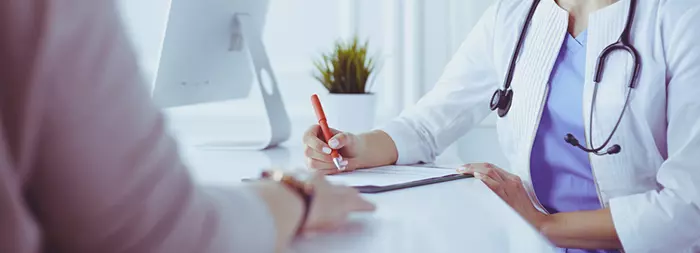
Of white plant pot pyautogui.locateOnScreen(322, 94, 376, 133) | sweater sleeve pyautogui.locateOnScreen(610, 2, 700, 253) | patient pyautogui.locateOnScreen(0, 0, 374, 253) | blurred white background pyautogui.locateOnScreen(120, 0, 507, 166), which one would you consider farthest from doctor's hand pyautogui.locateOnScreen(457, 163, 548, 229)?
patient pyautogui.locateOnScreen(0, 0, 374, 253)

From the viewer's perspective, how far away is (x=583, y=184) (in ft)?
4.16

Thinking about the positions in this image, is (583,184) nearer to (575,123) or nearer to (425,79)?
(575,123)

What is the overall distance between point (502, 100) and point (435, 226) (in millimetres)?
603

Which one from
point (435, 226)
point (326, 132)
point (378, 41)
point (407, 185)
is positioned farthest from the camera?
point (378, 41)

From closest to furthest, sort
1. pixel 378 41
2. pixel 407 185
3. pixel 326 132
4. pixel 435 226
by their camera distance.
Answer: pixel 435 226 < pixel 407 185 < pixel 326 132 < pixel 378 41

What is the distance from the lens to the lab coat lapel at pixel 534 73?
130 cm

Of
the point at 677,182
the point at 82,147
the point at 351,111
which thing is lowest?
the point at 351,111

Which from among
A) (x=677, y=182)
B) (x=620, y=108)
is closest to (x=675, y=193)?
(x=677, y=182)

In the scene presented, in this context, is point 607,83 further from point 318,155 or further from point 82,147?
point 82,147

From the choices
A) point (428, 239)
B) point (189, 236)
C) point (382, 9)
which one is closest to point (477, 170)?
point (428, 239)

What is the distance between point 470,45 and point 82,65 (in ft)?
3.80

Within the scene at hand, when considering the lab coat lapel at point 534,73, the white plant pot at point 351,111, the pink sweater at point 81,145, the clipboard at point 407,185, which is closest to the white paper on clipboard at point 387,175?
the clipboard at point 407,185

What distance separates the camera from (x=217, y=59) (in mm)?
1460

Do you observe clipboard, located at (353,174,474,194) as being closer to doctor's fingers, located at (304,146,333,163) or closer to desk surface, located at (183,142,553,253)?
desk surface, located at (183,142,553,253)
